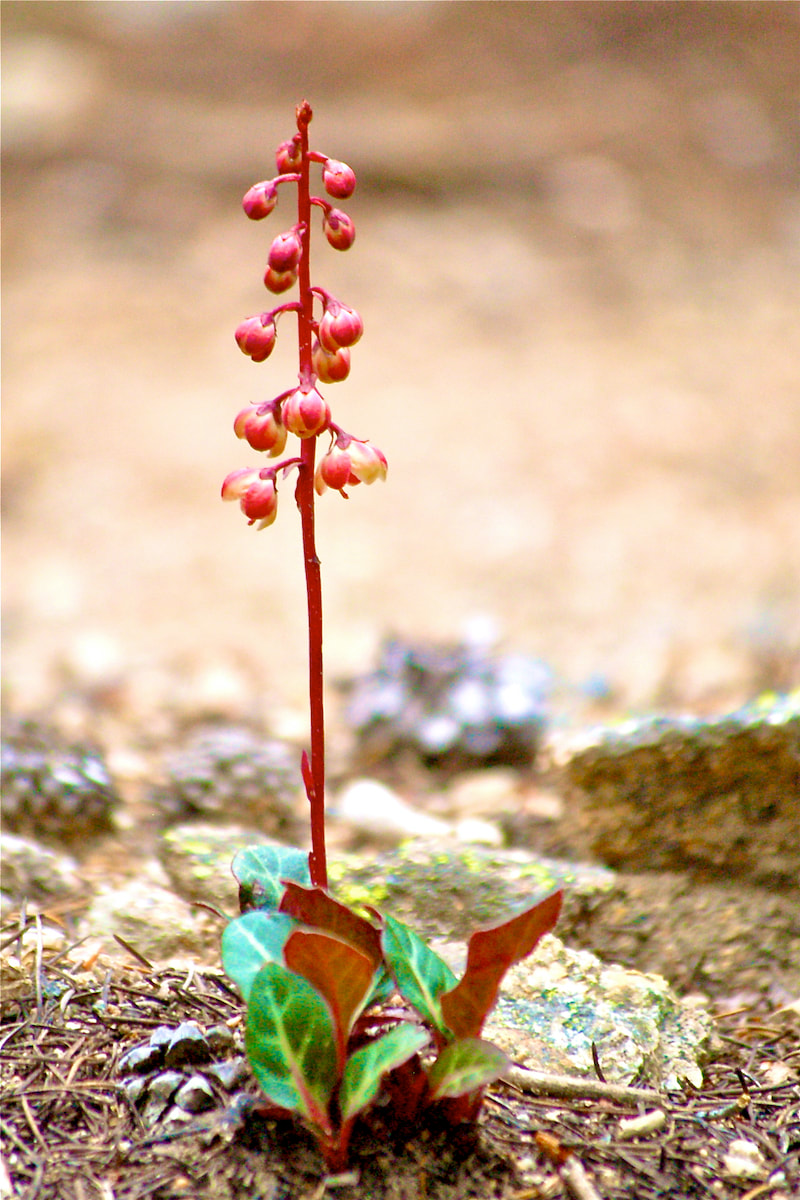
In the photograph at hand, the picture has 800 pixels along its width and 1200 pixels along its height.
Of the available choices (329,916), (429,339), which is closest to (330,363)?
(329,916)

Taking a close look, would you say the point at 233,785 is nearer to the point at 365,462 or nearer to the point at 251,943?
the point at 251,943

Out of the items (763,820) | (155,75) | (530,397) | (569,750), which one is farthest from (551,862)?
(155,75)

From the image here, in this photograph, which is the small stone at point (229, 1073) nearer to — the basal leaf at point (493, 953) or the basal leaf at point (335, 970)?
the basal leaf at point (335, 970)

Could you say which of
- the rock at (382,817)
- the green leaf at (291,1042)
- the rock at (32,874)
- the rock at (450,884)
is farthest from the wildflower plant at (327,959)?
the rock at (382,817)

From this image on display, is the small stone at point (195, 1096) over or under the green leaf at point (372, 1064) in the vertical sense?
under

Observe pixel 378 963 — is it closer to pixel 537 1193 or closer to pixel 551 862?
pixel 537 1193

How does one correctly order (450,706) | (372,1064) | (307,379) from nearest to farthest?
(372,1064), (307,379), (450,706)
